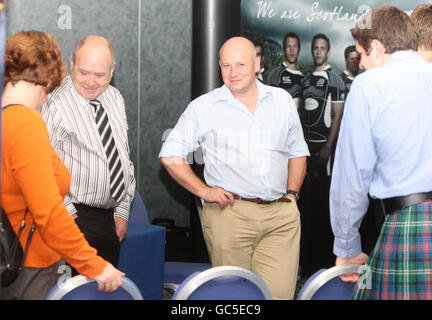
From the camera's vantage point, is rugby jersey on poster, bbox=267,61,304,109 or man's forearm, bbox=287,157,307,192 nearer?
man's forearm, bbox=287,157,307,192

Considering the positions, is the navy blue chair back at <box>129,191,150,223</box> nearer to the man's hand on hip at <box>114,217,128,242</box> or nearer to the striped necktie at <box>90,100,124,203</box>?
the man's hand on hip at <box>114,217,128,242</box>

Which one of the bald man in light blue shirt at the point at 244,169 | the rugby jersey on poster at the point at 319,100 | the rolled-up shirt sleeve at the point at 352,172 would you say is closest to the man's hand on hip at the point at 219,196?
the bald man in light blue shirt at the point at 244,169

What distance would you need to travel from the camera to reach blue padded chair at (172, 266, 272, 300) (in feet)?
4.86

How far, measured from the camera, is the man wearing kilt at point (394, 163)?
1769mm

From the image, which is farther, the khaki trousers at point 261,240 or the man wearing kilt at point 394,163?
the khaki trousers at point 261,240

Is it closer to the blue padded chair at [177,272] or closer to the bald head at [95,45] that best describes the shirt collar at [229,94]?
the bald head at [95,45]

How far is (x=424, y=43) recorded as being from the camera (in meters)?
2.30

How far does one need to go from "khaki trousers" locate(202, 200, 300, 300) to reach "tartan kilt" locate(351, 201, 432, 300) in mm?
974

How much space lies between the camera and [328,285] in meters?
1.62

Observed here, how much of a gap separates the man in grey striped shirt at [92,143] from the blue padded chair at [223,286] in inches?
37.6

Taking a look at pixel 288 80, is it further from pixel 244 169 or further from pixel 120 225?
pixel 120 225

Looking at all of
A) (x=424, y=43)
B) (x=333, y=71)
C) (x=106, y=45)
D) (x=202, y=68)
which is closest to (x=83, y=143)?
(x=106, y=45)

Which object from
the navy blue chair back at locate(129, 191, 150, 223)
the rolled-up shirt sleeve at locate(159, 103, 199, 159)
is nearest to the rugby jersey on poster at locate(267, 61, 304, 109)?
the navy blue chair back at locate(129, 191, 150, 223)

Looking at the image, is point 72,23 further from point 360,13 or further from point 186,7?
point 360,13
